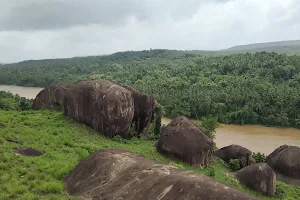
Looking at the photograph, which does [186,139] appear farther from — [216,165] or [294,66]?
[294,66]

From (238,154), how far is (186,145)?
306 inches

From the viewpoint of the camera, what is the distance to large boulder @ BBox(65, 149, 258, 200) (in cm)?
929

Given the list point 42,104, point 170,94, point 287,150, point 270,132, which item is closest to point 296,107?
point 270,132

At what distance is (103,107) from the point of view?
966 inches

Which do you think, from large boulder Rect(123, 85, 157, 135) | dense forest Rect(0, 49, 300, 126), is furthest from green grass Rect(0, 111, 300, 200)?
dense forest Rect(0, 49, 300, 126)

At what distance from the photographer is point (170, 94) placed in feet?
231

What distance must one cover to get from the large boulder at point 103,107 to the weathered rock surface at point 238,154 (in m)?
9.77

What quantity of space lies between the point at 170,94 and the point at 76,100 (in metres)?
45.7

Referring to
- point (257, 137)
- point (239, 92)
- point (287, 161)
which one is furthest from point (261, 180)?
point (239, 92)

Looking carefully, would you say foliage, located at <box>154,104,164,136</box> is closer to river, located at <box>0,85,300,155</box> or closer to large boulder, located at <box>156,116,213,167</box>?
large boulder, located at <box>156,116,213,167</box>

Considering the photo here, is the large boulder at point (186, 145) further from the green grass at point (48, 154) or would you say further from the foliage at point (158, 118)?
the foliage at point (158, 118)

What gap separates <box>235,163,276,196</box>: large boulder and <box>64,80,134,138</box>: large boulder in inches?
405

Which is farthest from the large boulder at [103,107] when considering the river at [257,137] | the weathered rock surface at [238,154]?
the river at [257,137]

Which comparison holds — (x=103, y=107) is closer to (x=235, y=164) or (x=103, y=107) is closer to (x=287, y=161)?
(x=235, y=164)
